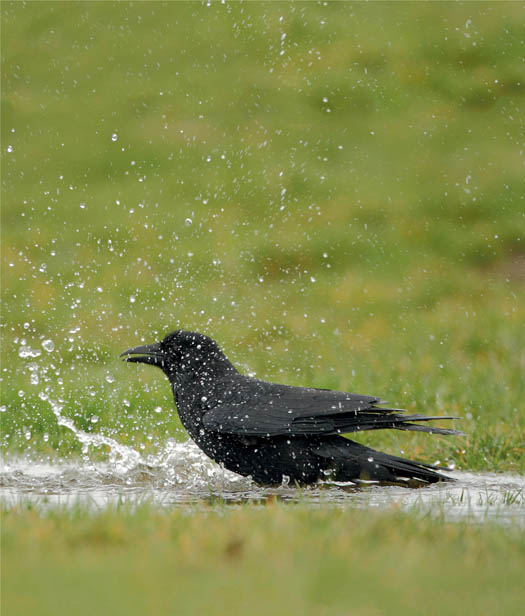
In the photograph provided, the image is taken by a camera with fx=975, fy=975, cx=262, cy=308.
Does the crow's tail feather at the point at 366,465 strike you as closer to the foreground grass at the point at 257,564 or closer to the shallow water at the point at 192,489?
the shallow water at the point at 192,489

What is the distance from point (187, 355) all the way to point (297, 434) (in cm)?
104

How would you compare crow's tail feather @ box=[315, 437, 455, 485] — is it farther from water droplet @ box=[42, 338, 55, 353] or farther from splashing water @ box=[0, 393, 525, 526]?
water droplet @ box=[42, 338, 55, 353]

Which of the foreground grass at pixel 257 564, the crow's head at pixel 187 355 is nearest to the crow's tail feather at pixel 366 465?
the crow's head at pixel 187 355

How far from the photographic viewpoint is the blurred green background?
10109 millimetres

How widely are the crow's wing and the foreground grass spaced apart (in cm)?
156

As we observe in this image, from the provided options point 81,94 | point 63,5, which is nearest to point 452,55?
point 81,94

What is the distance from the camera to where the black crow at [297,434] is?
5.80 metres

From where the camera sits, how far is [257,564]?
3348mm

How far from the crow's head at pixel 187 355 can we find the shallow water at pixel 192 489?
62 centimetres

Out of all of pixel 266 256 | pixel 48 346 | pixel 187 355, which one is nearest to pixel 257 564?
pixel 187 355

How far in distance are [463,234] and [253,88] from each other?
476 cm

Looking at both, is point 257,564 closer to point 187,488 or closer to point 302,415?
point 187,488

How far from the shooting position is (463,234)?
14094 mm

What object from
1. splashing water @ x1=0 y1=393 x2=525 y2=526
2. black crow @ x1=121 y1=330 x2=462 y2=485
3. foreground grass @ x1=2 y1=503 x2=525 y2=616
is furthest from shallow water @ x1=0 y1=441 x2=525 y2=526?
foreground grass @ x1=2 y1=503 x2=525 y2=616
